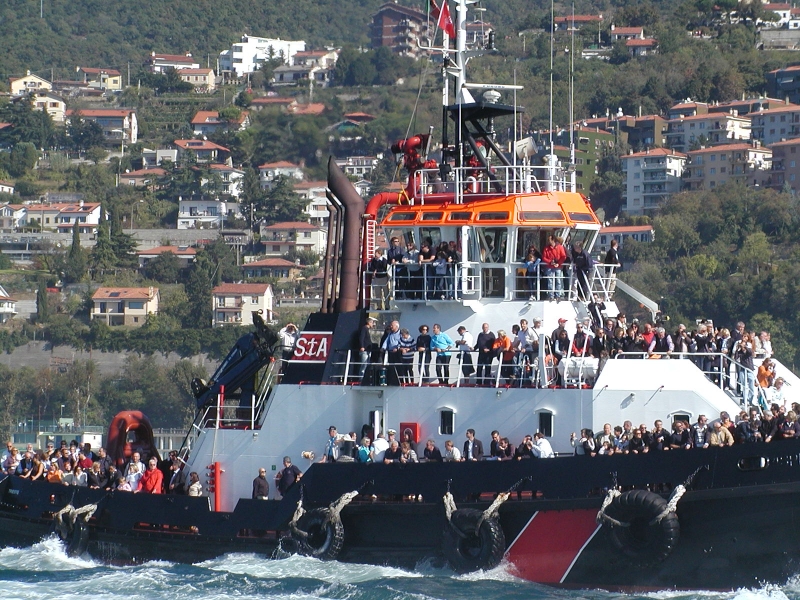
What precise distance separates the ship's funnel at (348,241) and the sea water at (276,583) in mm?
3971

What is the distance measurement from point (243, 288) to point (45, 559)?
64.9 metres

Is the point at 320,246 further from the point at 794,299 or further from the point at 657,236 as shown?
the point at 794,299

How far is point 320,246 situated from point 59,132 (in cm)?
3711

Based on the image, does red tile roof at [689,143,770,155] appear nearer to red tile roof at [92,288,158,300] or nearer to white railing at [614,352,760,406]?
red tile roof at [92,288,158,300]

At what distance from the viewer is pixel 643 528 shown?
1838 centimetres

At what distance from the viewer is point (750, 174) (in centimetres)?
10175

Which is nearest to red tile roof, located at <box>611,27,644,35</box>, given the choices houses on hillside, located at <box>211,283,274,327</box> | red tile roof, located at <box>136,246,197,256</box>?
red tile roof, located at <box>136,246,197,256</box>

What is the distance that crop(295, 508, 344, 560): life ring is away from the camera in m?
19.7

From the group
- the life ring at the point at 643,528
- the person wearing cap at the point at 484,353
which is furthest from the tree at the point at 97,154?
the life ring at the point at 643,528

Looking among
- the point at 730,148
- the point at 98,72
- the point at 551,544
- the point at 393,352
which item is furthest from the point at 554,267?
the point at 98,72

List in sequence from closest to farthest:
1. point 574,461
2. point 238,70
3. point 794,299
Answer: point 574,461 → point 794,299 → point 238,70

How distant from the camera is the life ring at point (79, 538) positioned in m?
21.7

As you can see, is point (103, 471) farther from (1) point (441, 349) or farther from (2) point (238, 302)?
(2) point (238, 302)

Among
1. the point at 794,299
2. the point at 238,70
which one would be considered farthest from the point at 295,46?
the point at 794,299
